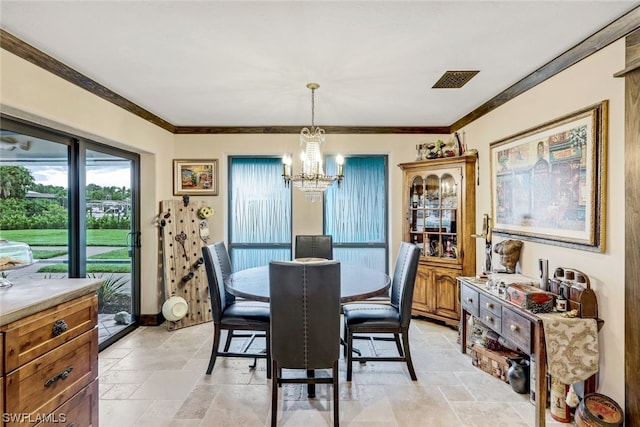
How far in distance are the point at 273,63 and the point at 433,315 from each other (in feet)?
10.6

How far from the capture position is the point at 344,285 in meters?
2.57

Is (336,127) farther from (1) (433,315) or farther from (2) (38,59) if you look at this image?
(2) (38,59)

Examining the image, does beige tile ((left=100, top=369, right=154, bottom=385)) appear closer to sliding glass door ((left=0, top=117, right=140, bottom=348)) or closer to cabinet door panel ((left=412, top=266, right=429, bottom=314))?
sliding glass door ((left=0, top=117, right=140, bottom=348))

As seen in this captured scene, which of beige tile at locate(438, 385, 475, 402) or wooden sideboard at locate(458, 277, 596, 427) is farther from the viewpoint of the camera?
beige tile at locate(438, 385, 475, 402)

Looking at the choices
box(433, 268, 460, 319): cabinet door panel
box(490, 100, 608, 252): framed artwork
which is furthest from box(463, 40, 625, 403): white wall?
box(433, 268, 460, 319): cabinet door panel

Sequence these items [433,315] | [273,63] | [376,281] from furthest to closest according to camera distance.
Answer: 1. [433,315]
2. [376,281]
3. [273,63]

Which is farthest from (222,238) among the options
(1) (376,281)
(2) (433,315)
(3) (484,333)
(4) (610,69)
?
(4) (610,69)

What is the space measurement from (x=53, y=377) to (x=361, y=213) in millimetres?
3649

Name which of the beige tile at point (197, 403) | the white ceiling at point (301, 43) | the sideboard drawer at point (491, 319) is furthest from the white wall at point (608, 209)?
the beige tile at point (197, 403)

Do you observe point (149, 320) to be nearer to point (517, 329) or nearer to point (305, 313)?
point (305, 313)

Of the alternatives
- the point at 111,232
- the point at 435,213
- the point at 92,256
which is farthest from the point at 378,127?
the point at 92,256

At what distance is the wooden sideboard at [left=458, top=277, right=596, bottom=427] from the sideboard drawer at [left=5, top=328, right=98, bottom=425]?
2.64 m

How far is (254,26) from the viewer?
1924 mm

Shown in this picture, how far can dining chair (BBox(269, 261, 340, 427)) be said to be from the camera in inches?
76.9
